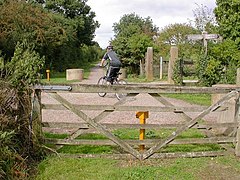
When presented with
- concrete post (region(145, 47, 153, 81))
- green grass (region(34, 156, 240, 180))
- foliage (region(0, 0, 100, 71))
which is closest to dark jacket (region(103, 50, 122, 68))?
foliage (region(0, 0, 100, 71))

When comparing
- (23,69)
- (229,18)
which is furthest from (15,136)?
(229,18)

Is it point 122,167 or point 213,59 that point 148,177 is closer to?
point 122,167

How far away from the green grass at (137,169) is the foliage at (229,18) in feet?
39.4

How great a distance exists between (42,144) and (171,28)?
36.3 m

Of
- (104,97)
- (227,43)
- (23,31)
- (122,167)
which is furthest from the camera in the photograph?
(23,31)

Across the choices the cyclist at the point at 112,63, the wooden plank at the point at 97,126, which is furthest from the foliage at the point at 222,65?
the wooden plank at the point at 97,126

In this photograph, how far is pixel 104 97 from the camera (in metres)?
13.3

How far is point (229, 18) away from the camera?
1662 centimetres

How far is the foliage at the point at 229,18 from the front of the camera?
642 inches

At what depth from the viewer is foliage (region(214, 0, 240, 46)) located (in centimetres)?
1630

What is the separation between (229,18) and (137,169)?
44.1 feet

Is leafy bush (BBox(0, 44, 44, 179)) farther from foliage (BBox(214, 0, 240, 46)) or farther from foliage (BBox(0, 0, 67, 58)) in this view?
foliage (BBox(0, 0, 67, 58))

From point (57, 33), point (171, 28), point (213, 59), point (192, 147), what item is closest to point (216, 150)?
point (192, 147)

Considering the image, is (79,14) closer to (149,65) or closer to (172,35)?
(172,35)
